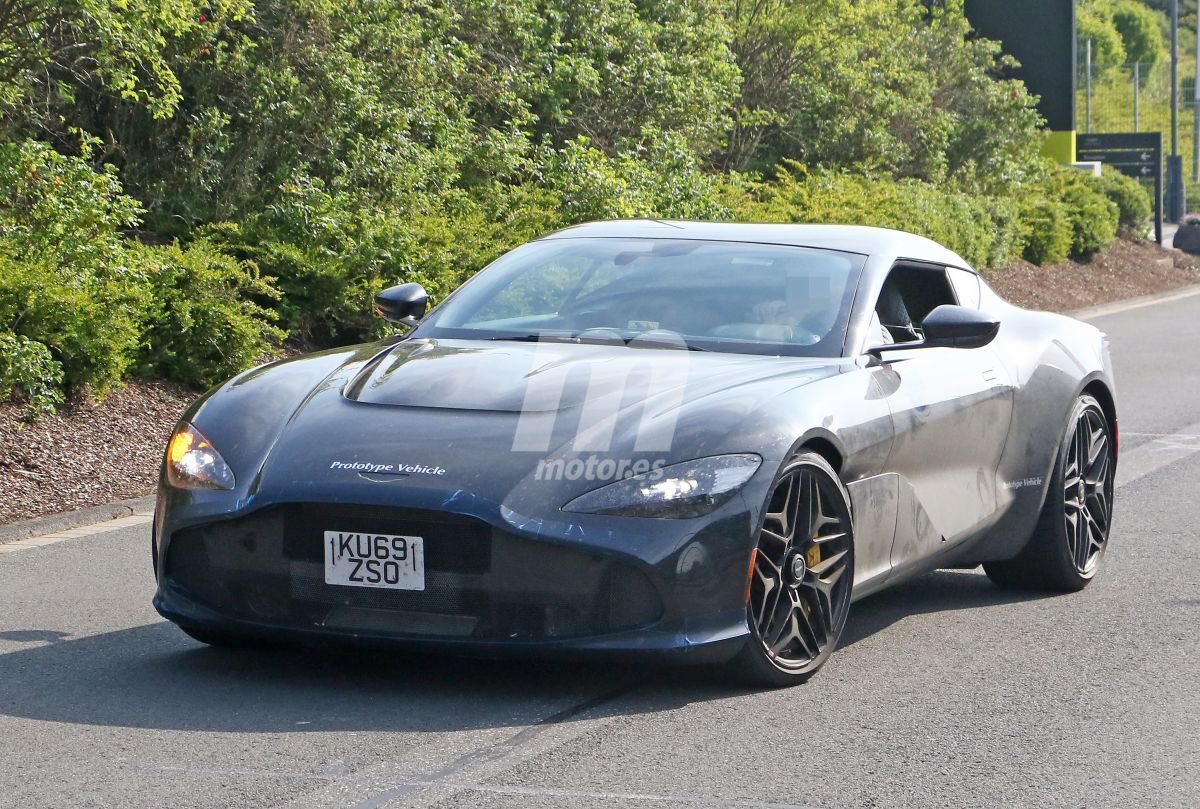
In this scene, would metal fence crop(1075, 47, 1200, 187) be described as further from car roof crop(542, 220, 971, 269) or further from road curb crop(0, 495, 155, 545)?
car roof crop(542, 220, 971, 269)

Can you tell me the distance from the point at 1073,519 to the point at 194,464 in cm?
375

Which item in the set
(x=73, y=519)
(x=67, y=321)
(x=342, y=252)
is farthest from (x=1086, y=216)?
(x=73, y=519)

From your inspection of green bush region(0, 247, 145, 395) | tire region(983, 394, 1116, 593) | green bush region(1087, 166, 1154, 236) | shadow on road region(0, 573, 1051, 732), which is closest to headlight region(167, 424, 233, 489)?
shadow on road region(0, 573, 1051, 732)

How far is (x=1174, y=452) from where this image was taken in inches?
468

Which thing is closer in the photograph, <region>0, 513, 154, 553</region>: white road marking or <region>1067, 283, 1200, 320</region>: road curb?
<region>0, 513, 154, 553</region>: white road marking

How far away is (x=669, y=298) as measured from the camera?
6.48m

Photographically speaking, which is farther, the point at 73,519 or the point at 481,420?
the point at 73,519

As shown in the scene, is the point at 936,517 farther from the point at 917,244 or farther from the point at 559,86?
the point at 559,86

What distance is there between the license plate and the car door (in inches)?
69.7

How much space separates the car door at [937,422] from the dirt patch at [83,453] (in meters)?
4.61

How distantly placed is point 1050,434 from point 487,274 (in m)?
2.37

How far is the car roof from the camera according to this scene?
22.4 feet

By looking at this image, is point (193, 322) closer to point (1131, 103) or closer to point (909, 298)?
point (909, 298)

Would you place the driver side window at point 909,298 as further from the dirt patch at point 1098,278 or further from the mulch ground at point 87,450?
the dirt patch at point 1098,278
